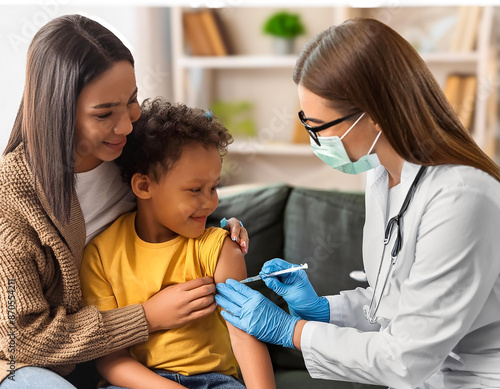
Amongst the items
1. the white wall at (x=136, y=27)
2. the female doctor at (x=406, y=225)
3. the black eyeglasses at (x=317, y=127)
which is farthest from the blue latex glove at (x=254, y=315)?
the white wall at (x=136, y=27)

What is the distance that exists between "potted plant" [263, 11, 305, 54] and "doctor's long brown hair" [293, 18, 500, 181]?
2.84 m

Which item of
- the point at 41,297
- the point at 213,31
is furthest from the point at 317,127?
the point at 213,31

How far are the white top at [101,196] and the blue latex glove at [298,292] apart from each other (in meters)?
0.40

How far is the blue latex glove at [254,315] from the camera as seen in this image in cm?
148

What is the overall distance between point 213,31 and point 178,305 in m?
3.10

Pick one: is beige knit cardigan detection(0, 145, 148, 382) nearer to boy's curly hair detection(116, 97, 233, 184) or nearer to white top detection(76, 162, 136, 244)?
white top detection(76, 162, 136, 244)

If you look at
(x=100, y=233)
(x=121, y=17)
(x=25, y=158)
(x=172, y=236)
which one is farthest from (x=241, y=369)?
(x=121, y=17)

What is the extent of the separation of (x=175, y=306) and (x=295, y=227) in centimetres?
87

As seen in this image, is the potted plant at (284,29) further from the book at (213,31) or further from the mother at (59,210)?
the mother at (59,210)

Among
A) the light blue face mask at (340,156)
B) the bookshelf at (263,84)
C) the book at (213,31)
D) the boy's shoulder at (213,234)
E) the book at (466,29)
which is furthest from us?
the book at (213,31)

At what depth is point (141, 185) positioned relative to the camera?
60.9 inches

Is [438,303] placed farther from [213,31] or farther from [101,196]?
[213,31]

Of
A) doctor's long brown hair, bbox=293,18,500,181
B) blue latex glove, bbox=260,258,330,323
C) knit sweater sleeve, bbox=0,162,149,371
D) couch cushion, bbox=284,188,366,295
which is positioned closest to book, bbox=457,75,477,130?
couch cushion, bbox=284,188,366,295

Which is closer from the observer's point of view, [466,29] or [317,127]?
[317,127]
